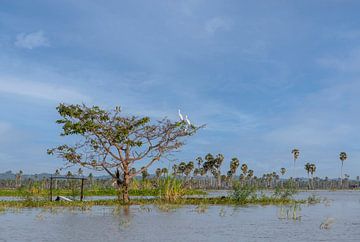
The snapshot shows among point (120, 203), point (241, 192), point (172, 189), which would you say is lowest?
point (120, 203)

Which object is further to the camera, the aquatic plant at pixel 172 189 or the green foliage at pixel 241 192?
the green foliage at pixel 241 192

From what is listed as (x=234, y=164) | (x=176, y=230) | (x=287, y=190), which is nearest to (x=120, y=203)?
(x=287, y=190)

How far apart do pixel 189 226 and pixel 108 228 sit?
12.2ft

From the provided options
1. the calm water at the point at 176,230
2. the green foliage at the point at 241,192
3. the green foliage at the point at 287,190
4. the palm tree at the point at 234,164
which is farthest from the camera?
the palm tree at the point at 234,164

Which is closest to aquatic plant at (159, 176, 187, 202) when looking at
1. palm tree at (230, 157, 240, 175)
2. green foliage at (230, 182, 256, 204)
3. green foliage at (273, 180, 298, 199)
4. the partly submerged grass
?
the partly submerged grass

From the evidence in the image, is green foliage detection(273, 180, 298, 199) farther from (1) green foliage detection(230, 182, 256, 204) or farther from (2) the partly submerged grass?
(1) green foliage detection(230, 182, 256, 204)

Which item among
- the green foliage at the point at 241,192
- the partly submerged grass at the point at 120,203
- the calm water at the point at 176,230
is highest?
the green foliage at the point at 241,192

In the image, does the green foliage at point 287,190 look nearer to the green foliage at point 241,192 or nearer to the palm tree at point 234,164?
the green foliage at point 241,192

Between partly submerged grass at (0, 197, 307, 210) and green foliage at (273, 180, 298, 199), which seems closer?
partly submerged grass at (0, 197, 307, 210)

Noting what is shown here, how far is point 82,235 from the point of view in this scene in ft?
61.5

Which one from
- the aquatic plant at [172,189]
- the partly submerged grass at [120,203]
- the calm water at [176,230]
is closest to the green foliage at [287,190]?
the partly submerged grass at [120,203]

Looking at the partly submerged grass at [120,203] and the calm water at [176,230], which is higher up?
the partly submerged grass at [120,203]

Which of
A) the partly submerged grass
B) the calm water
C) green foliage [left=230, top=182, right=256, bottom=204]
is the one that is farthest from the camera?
green foliage [left=230, top=182, right=256, bottom=204]

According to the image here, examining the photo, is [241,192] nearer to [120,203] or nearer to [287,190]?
[287,190]
